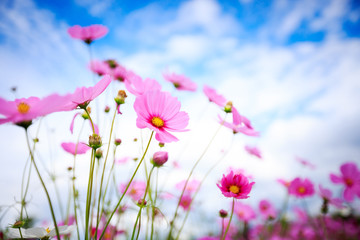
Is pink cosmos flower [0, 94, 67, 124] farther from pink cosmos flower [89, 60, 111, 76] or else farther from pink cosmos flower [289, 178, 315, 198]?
pink cosmos flower [289, 178, 315, 198]

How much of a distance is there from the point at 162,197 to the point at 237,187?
2.27ft

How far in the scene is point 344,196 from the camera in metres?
1.39

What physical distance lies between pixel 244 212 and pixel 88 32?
1.46 metres

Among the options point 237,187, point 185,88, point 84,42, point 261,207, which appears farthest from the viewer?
point 261,207

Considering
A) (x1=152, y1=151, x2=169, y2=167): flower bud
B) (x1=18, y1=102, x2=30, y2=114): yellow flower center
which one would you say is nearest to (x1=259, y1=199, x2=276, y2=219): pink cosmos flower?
(x1=152, y1=151, x2=169, y2=167): flower bud

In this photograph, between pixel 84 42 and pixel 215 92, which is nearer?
pixel 215 92

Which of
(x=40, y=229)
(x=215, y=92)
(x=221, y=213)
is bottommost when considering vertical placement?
(x=40, y=229)

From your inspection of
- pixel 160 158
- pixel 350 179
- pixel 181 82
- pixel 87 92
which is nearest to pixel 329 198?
pixel 350 179

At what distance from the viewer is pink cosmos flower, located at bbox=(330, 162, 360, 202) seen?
54.1 inches

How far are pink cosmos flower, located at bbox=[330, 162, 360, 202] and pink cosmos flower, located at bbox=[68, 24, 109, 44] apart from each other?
4.88ft

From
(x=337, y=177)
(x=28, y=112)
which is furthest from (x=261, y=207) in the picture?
(x=28, y=112)

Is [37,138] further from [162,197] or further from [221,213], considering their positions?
[221,213]

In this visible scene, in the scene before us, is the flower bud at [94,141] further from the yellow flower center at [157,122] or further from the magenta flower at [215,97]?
the magenta flower at [215,97]

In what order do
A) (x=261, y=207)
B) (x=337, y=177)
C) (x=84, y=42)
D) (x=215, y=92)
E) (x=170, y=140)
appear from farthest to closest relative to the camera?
(x=261, y=207) < (x=337, y=177) < (x=84, y=42) < (x=215, y=92) < (x=170, y=140)
